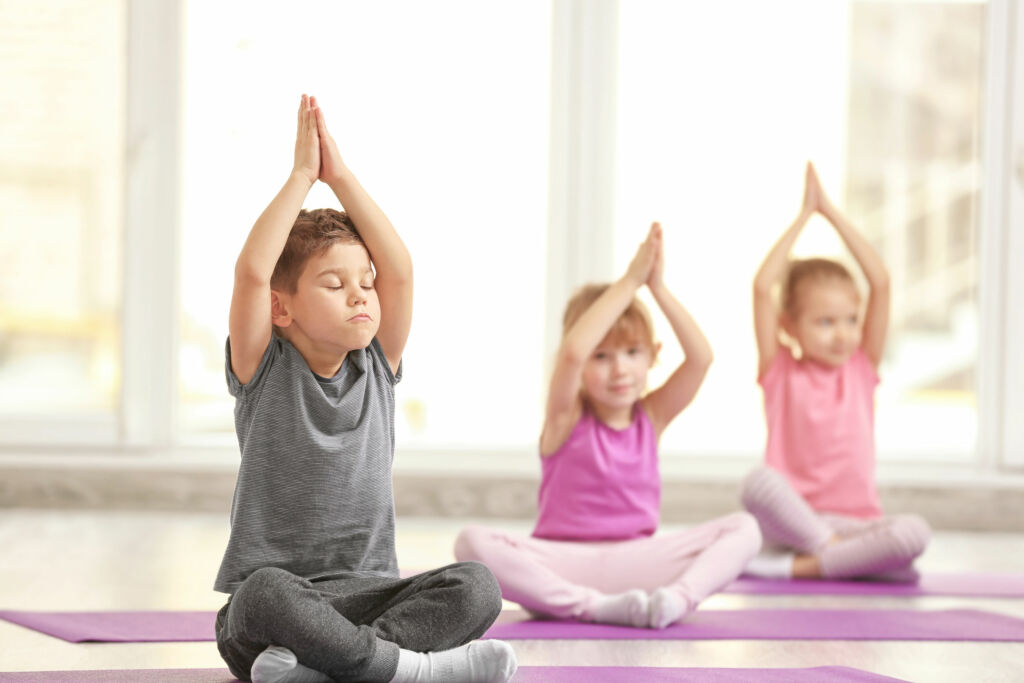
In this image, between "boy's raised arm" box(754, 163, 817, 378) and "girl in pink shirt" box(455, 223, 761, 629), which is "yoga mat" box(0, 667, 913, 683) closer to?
"girl in pink shirt" box(455, 223, 761, 629)

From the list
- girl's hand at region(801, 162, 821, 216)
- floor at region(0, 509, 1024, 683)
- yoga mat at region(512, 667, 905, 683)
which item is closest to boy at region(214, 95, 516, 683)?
yoga mat at region(512, 667, 905, 683)

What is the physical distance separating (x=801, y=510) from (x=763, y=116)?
4.53 ft

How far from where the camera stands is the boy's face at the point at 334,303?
153 centimetres

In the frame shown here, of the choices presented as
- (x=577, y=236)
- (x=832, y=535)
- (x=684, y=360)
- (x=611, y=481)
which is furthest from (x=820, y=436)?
(x=577, y=236)

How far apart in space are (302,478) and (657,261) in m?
0.78

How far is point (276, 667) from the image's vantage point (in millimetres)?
1373

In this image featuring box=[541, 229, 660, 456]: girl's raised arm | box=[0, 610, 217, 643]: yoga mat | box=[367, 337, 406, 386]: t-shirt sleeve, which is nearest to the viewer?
box=[367, 337, 406, 386]: t-shirt sleeve

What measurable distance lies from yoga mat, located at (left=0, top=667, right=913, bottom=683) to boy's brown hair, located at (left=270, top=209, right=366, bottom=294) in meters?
0.48

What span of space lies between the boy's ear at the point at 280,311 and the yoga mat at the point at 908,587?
1056 millimetres

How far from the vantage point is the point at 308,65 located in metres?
3.42

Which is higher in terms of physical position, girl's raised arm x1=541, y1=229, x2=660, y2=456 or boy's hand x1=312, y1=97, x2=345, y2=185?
boy's hand x1=312, y1=97, x2=345, y2=185

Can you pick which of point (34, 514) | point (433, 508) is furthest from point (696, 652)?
point (34, 514)

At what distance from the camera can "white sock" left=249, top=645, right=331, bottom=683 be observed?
4.50 ft

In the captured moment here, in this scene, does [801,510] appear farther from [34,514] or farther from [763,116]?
[34,514]
